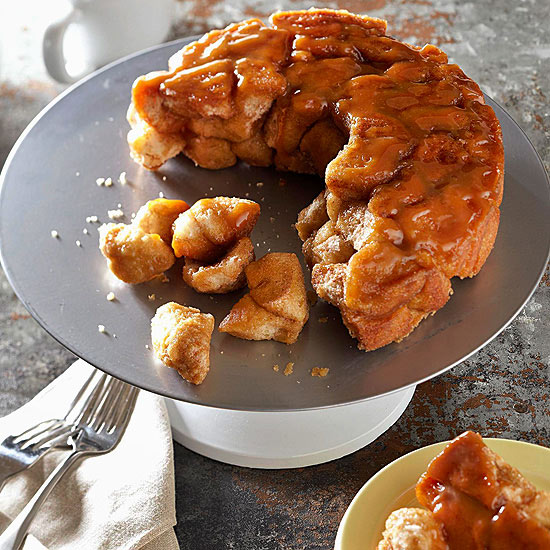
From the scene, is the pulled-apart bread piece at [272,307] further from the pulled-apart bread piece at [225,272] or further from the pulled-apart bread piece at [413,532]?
the pulled-apart bread piece at [413,532]

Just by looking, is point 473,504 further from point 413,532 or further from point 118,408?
point 118,408

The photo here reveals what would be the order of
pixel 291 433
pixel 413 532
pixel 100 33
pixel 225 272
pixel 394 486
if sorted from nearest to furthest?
pixel 413 532, pixel 394 486, pixel 225 272, pixel 291 433, pixel 100 33

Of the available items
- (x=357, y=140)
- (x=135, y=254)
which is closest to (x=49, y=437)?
(x=135, y=254)

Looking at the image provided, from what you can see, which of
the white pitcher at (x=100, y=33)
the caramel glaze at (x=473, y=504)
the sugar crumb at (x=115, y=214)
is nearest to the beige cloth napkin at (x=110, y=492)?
the sugar crumb at (x=115, y=214)

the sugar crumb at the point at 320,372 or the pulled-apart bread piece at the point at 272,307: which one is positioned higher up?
the pulled-apart bread piece at the point at 272,307

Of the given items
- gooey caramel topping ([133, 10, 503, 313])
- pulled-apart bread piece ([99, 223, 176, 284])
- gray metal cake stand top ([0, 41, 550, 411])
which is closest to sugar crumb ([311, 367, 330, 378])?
gray metal cake stand top ([0, 41, 550, 411])

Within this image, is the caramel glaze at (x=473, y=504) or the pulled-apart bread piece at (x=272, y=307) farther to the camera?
the pulled-apart bread piece at (x=272, y=307)
